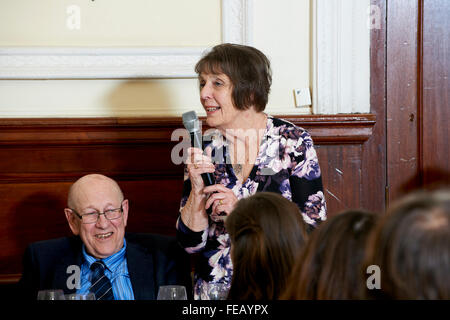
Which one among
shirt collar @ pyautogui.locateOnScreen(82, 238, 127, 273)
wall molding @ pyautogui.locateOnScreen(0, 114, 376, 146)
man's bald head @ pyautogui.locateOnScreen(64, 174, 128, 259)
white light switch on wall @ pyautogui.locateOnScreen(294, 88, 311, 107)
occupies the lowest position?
shirt collar @ pyautogui.locateOnScreen(82, 238, 127, 273)

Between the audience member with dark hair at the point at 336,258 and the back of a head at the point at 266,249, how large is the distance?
29 cm

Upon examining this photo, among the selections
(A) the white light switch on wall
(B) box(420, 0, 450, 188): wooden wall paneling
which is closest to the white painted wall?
(A) the white light switch on wall

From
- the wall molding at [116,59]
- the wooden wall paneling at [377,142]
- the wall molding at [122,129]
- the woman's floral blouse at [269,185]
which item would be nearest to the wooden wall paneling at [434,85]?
the wooden wall paneling at [377,142]

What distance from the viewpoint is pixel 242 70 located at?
2.39m

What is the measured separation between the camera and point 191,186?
237 cm

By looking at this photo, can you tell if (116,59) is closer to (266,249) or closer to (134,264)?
(134,264)

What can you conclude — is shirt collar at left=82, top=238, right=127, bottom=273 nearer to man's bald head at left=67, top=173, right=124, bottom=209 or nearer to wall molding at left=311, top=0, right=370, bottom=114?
man's bald head at left=67, top=173, right=124, bottom=209

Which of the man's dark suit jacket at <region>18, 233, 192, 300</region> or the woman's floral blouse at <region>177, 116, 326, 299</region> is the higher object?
the woman's floral blouse at <region>177, 116, 326, 299</region>

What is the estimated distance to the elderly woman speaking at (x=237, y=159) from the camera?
2.30 m

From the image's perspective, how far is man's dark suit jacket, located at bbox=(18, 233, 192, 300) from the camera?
2.30 metres

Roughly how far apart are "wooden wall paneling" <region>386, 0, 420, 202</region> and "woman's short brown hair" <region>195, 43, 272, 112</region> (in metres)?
0.96

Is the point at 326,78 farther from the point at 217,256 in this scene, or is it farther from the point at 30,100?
the point at 30,100

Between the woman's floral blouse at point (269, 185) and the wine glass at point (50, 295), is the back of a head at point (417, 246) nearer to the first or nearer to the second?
the wine glass at point (50, 295)
